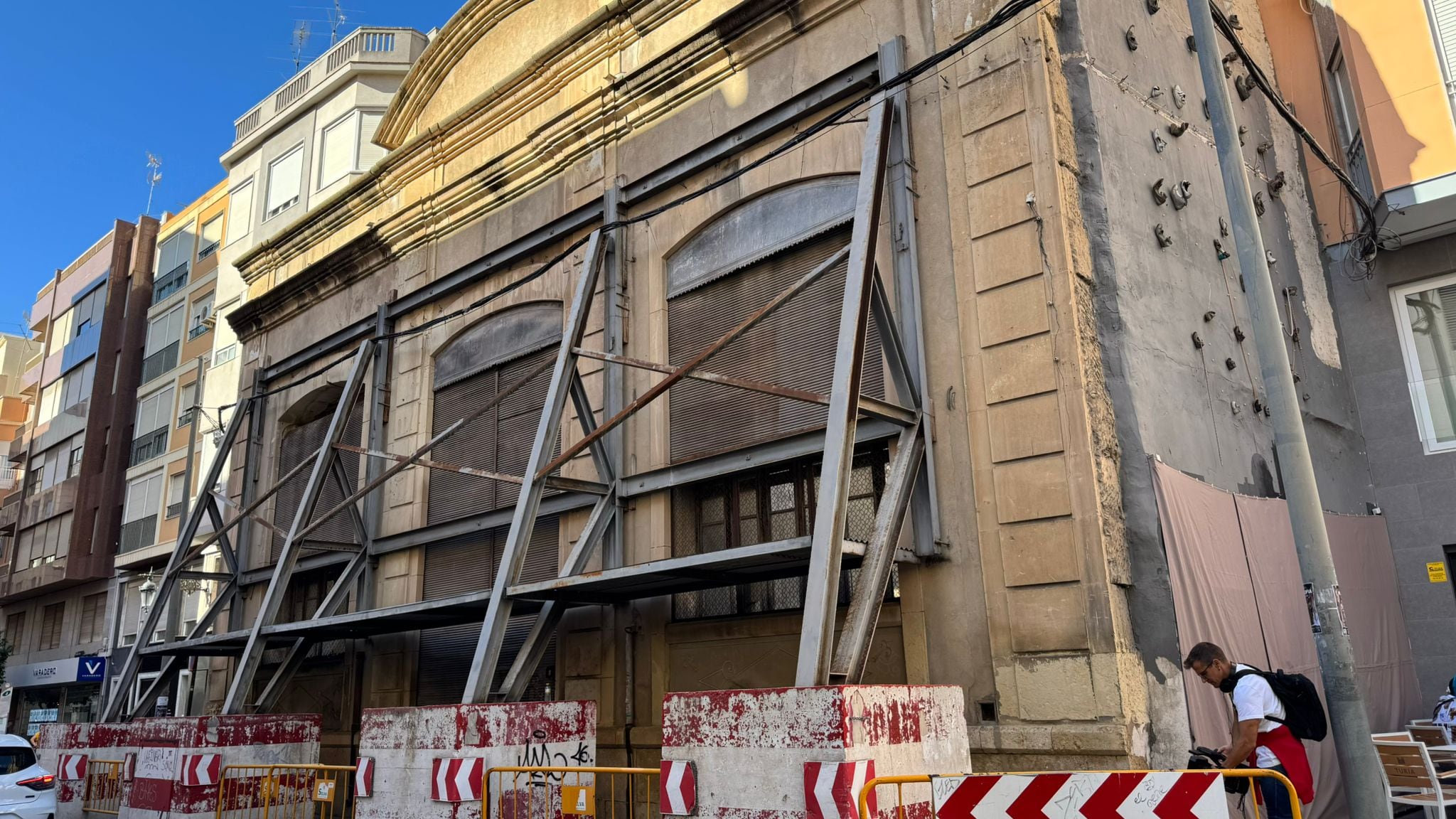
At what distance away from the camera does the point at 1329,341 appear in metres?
13.4

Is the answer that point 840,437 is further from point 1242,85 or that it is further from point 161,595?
point 161,595

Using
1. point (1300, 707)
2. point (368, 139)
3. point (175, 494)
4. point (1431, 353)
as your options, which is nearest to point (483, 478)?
point (1300, 707)

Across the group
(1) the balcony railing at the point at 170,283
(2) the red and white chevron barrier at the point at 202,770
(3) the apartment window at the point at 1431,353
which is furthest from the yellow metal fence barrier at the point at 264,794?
(1) the balcony railing at the point at 170,283

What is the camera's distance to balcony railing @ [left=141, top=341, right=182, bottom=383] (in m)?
33.6

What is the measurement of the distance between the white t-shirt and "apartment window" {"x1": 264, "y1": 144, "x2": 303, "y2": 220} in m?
28.9

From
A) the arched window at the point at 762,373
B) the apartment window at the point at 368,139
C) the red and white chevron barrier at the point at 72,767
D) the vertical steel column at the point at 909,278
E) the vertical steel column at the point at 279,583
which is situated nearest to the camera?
the vertical steel column at the point at 909,278

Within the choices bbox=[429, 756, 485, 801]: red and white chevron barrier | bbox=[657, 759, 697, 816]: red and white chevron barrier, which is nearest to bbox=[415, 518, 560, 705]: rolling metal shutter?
bbox=[429, 756, 485, 801]: red and white chevron barrier

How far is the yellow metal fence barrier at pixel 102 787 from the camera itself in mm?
13297

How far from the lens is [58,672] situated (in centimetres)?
3272

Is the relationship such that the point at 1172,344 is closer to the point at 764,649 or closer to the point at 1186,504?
the point at 1186,504

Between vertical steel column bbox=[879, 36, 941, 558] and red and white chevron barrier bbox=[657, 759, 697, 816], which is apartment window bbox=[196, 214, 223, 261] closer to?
vertical steel column bbox=[879, 36, 941, 558]

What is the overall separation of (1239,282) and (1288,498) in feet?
19.0

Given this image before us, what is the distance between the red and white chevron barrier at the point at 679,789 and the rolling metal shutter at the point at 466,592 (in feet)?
18.4

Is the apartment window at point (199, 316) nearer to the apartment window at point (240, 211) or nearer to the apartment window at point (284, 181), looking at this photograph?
the apartment window at point (240, 211)
